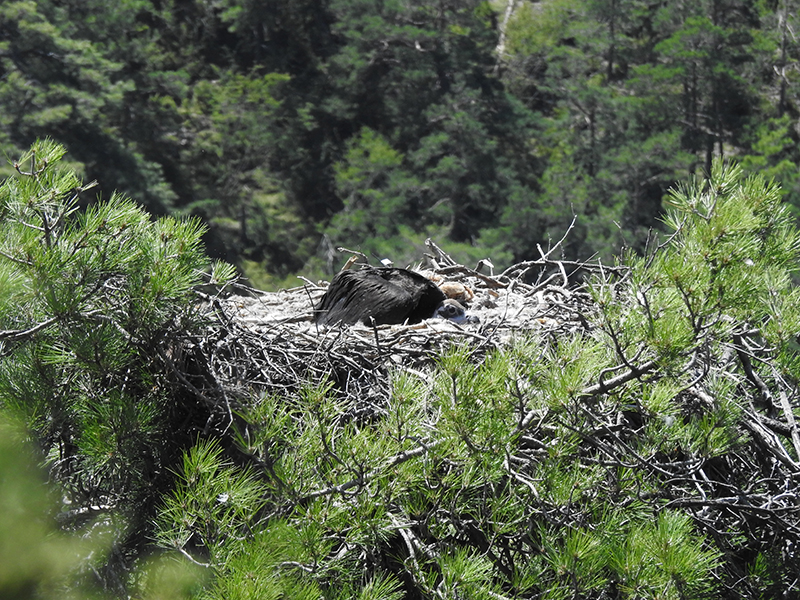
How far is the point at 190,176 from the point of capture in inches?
744

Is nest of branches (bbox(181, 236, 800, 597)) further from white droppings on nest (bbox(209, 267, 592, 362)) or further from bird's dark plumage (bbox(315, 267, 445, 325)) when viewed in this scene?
bird's dark plumage (bbox(315, 267, 445, 325))

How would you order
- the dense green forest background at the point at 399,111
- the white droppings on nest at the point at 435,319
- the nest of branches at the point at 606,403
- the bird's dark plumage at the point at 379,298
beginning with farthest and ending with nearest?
the dense green forest background at the point at 399,111 → the bird's dark plumage at the point at 379,298 → the white droppings on nest at the point at 435,319 → the nest of branches at the point at 606,403

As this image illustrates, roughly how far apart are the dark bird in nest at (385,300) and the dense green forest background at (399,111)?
447 inches

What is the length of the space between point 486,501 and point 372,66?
20.3 m

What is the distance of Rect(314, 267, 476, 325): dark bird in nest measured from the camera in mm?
2992

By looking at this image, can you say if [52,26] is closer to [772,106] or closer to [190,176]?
[190,176]

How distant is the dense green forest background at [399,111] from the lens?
15617 millimetres

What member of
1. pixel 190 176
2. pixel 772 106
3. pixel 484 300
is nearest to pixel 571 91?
pixel 772 106

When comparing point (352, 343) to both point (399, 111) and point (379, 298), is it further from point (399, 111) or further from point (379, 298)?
point (399, 111)

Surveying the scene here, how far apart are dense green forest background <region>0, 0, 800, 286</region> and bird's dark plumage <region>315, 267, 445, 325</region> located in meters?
11.4

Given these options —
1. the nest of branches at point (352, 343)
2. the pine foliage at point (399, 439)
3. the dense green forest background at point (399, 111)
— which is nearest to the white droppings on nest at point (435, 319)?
the nest of branches at point (352, 343)

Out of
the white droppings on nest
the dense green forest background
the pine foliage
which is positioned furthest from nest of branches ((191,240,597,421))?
the dense green forest background

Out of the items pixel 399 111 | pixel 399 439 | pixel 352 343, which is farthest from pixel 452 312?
pixel 399 111

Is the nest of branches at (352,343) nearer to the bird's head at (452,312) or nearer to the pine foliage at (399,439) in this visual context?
Answer: the bird's head at (452,312)
